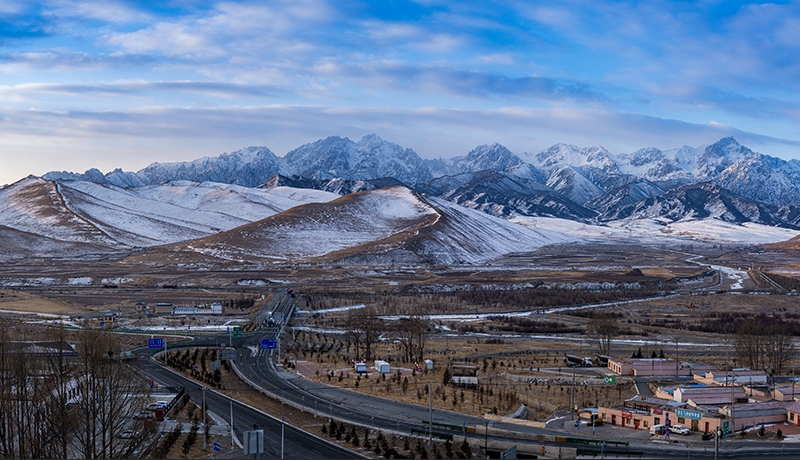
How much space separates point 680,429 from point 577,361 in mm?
22505

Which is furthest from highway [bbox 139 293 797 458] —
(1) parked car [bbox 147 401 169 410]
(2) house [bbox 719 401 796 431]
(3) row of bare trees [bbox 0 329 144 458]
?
(3) row of bare trees [bbox 0 329 144 458]

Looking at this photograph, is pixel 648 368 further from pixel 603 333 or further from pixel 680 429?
pixel 680 429

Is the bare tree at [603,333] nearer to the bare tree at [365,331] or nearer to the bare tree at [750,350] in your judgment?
the bare tree at [750,350]

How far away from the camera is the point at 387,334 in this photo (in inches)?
3071

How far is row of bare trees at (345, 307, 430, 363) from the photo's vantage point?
2451 inches

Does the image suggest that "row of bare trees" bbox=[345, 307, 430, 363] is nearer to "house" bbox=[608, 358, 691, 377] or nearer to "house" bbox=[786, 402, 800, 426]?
"house" bbox=[608, 358, 691, 377]

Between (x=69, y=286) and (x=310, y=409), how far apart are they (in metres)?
94.8

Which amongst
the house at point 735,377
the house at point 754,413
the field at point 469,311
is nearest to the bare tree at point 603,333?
the field at point 469,311

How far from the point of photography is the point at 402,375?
52.5m

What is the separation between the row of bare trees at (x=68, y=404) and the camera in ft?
101

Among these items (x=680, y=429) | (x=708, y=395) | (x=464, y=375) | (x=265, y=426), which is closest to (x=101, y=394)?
(x=265, y=426)

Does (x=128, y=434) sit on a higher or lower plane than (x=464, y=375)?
higher

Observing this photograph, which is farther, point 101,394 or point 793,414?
point 793,414

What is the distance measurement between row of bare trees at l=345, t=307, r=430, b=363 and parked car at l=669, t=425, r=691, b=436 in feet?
77.8
